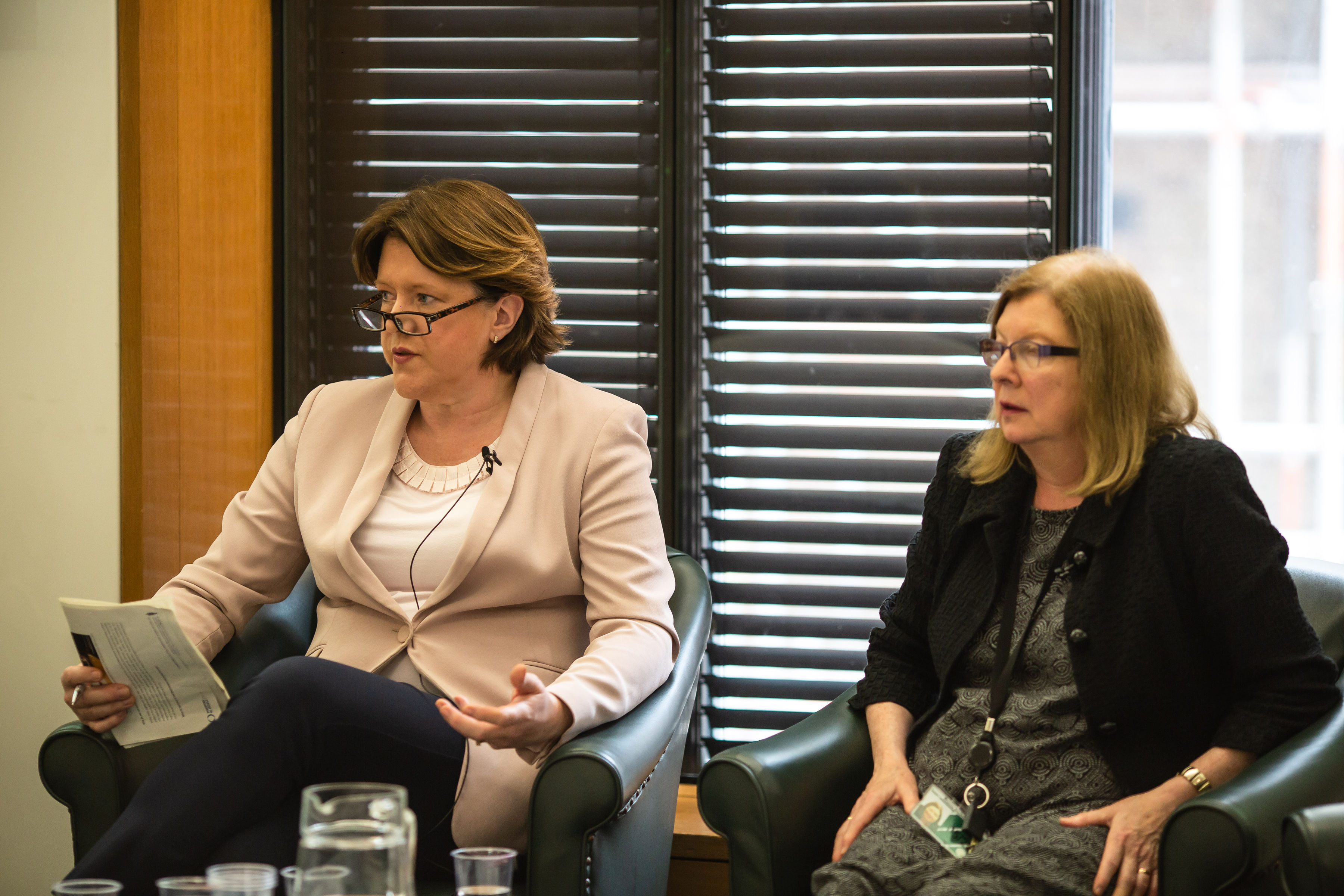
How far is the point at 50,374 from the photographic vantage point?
2768mm

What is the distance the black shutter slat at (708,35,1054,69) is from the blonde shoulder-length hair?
103 cm

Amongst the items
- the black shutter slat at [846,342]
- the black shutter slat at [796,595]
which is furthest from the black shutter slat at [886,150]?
the black shutter slat at [796,595]

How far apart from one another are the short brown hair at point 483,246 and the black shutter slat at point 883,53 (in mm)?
874

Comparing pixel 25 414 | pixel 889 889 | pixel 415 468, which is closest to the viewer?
pixel 889 889

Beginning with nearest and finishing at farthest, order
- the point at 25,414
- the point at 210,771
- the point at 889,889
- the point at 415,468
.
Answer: the point at 210,771, the point at 889,889, the point at 415,468, the point at 25,414

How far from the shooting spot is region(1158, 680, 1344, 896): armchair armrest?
4.70 ft

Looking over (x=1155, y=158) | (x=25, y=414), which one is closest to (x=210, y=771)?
(x=25, y=414)

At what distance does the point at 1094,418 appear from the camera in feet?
5.90

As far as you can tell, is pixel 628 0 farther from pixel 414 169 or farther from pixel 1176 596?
pixel 1176 596

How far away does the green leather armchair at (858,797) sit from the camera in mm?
1448

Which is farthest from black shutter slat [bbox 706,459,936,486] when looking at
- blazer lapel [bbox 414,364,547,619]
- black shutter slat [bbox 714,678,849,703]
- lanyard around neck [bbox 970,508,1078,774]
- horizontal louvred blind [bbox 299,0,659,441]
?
lanyard around neck [bbox 970,508,1078,774]

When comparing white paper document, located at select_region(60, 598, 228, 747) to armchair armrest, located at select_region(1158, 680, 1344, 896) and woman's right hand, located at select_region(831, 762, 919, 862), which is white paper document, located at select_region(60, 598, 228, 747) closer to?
woman's right hand, located at select_region(831, 762, 919, 862)

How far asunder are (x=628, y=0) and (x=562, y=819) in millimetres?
1965

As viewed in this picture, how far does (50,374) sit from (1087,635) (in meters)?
2.38
